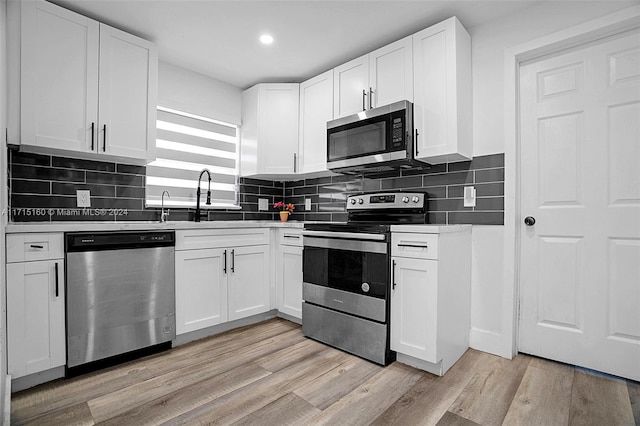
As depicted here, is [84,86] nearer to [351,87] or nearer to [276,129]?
[276,129]

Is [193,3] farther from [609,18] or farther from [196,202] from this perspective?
[609,18]

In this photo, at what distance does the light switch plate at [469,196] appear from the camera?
2527mm

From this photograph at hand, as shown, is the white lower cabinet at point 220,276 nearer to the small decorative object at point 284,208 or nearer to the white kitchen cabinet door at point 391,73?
the small decorative object at point 284,208

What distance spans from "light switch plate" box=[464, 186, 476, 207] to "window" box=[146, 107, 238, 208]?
2.25 meters

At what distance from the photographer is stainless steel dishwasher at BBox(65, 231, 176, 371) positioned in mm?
2047

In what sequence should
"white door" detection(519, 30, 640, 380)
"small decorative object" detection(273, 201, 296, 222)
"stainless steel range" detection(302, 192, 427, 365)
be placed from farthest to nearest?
1. "small decorative object" detection(273, 201, 296, 222)
2. "stainless steel range" detection(302, 192, 427, 365)
3. "white door" detection(519, 30, 640, 380)

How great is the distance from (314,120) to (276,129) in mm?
426

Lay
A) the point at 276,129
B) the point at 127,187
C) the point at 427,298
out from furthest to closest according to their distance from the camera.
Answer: the point at 276,129, the point at 127,187, the point at 427,298

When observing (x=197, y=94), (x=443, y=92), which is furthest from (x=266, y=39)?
(x=443, y=92)

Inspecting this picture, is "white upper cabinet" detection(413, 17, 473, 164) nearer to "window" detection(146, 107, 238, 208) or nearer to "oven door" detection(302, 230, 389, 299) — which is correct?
"oven door" detection(302, 230, 389, 299)

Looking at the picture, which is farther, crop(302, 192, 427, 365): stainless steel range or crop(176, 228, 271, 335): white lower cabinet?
crop(176, 228, 271, 335): white lower cabinet

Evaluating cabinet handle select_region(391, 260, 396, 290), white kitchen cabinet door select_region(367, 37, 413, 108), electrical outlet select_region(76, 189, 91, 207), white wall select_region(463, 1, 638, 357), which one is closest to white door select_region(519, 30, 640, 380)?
white wall select_region(463, 1, 638, 357)

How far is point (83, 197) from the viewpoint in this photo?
2.62 metres

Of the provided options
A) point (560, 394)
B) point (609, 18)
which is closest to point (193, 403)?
point (560, 394)
